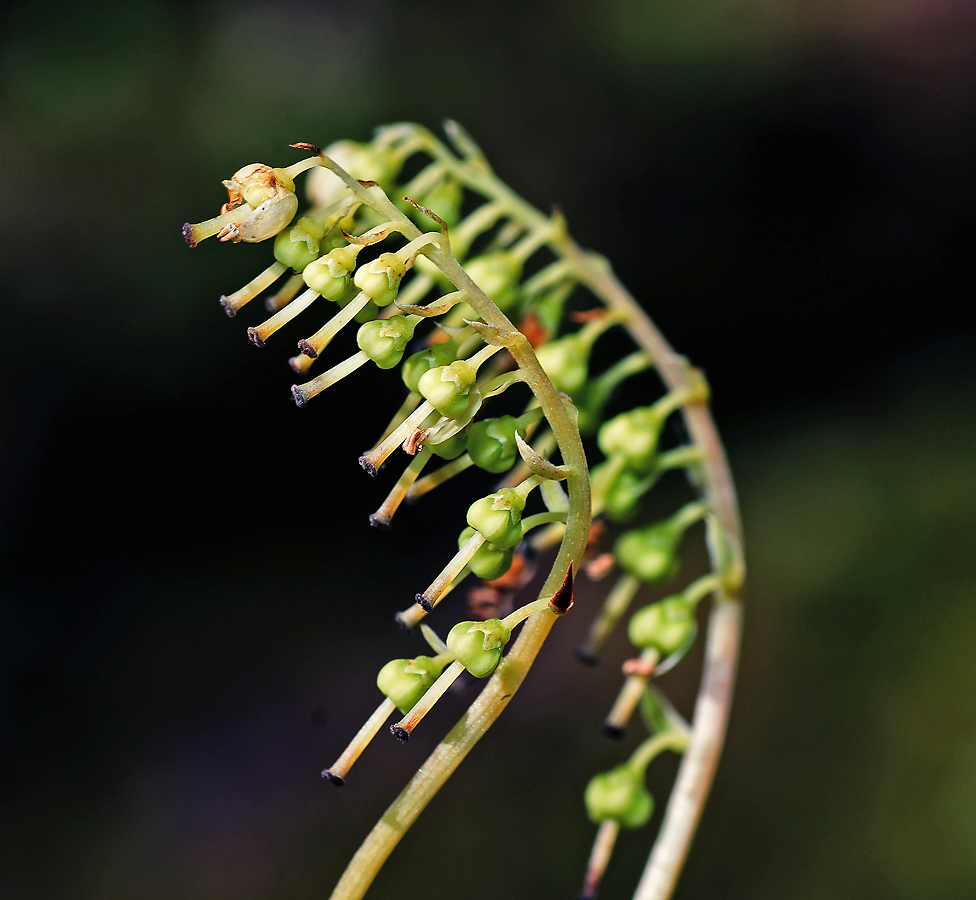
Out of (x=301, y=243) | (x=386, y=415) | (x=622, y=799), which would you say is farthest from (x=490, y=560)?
(x=386, y=415)

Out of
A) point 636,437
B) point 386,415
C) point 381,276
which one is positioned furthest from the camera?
point 386,415

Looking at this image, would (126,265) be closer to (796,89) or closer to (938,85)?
(796,89)

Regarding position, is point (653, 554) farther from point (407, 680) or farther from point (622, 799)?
point (407, 680)

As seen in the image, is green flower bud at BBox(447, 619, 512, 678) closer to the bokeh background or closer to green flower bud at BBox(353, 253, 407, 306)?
green flower bud at BBox(353, 253, 407, 306)

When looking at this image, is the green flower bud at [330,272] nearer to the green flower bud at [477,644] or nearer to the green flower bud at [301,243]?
the green flower bud at [301,243]

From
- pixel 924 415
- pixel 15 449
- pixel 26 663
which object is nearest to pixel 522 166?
pixel 924 415

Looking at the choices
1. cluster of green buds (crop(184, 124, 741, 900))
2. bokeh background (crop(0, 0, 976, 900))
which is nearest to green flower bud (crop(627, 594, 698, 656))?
cluster of green buds (crop(184, 124, 741, 900))

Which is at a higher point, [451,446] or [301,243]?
[301,243]
